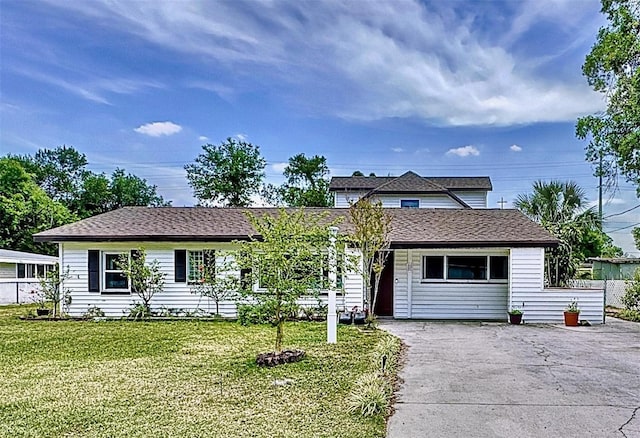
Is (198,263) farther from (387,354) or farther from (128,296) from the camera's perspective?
(387,354)

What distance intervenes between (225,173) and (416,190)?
18825 mm

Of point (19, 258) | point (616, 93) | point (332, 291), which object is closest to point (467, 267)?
point (332, 291)

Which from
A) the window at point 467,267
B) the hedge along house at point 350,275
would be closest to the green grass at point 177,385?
the hedge along house at point 350,275

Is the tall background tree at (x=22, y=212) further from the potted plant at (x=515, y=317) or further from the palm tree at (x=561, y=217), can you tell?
the potted plant at (x=515, y=317)

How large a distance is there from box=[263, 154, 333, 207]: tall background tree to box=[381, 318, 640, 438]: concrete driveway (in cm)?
2993

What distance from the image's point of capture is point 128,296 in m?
14.7

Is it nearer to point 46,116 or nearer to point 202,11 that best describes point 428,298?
point 202,11

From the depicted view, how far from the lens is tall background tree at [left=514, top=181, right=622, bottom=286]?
60.3 ft

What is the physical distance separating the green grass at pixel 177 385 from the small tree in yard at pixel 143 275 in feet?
9.59

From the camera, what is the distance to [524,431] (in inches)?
190

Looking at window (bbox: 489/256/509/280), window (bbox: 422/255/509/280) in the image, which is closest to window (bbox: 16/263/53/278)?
window (bbox: 422/255/509/280)

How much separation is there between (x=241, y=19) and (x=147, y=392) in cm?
1112

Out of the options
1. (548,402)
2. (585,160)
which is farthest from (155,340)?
(585,160)

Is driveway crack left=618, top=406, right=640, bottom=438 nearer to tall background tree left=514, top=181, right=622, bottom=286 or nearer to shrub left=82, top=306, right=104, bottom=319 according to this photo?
shrub left=82, top=306, right=104, bottom=319
